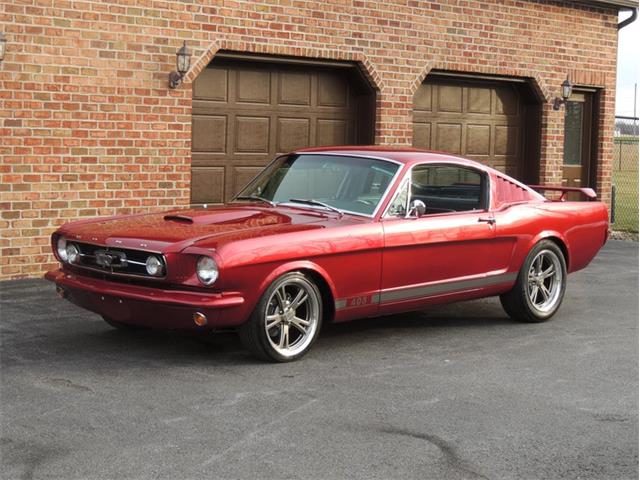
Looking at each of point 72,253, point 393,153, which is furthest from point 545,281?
point 72,253

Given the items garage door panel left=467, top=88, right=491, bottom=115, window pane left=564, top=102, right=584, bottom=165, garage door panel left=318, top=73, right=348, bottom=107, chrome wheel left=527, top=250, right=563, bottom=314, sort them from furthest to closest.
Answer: window pane left=564, top=102, right=584, bottom=165
garage door panel left=467, top=88, right=491, bottom=115
garage door panel left=318, top=73, right=348, bottom=107
chrome wheel left=527, top=250, right=563, bottom=314

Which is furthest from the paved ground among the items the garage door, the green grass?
the green grass

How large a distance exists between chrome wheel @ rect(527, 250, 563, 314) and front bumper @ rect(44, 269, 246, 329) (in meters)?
3.07

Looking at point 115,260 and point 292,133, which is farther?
point 292,133

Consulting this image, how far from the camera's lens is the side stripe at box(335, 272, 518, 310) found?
24.1 feet

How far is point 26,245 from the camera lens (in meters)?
10.7

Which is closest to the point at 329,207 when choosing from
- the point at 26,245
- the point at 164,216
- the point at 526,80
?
the point at 164,216

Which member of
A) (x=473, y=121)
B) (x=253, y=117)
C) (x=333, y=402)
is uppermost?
(x=473, y=121)

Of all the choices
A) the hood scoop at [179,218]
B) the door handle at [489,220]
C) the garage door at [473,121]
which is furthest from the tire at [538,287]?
the garage door at [473,121]

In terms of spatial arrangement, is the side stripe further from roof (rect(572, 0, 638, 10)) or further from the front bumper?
roof (rect(572, 0, 638, 10))

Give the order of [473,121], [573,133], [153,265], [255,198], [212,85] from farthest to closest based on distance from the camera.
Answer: [573,133], [473,121], [212,85], [255,198], [153,265]

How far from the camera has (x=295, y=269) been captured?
678cm

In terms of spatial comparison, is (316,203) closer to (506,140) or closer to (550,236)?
(550,236)

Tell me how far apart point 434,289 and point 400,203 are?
0.71 metres
